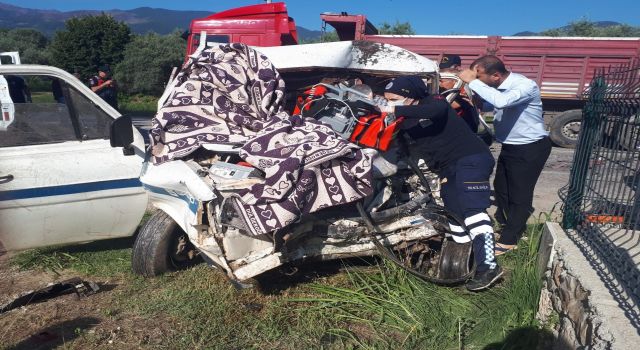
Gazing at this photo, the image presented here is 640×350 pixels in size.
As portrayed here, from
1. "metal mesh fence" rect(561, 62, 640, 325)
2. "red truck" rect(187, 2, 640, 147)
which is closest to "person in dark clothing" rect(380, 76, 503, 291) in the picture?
"metal mesh fence" rect(561, 62, 640, 325)

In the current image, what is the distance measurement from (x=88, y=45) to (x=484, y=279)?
2876 cm

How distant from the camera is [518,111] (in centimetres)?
427

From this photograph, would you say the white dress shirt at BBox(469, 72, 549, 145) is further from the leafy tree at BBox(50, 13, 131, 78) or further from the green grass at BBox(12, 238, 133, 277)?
the leafy tree at BBox(50, 13, 131, 78)

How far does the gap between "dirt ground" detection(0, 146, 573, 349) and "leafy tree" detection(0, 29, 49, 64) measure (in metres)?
27.4

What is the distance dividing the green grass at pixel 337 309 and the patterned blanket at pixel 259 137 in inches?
28.8

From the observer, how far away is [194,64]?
14.1 ft

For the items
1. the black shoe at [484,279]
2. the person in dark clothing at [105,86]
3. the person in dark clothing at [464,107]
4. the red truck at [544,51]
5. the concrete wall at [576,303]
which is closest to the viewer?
the concrete wall at [576,303]

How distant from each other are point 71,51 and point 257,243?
28551 millimetres

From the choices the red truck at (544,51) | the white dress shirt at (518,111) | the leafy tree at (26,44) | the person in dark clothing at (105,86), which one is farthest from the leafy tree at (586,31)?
the leafy tree at (26,44)

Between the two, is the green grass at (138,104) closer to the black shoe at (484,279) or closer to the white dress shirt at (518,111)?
the white dress shirt at (518,111)

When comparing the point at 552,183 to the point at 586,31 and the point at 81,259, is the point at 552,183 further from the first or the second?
the point at 586,31

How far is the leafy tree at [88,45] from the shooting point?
27281 mm

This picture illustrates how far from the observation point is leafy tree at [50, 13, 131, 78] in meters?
27.3

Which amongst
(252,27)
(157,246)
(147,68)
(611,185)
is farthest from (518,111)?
(147,68)
